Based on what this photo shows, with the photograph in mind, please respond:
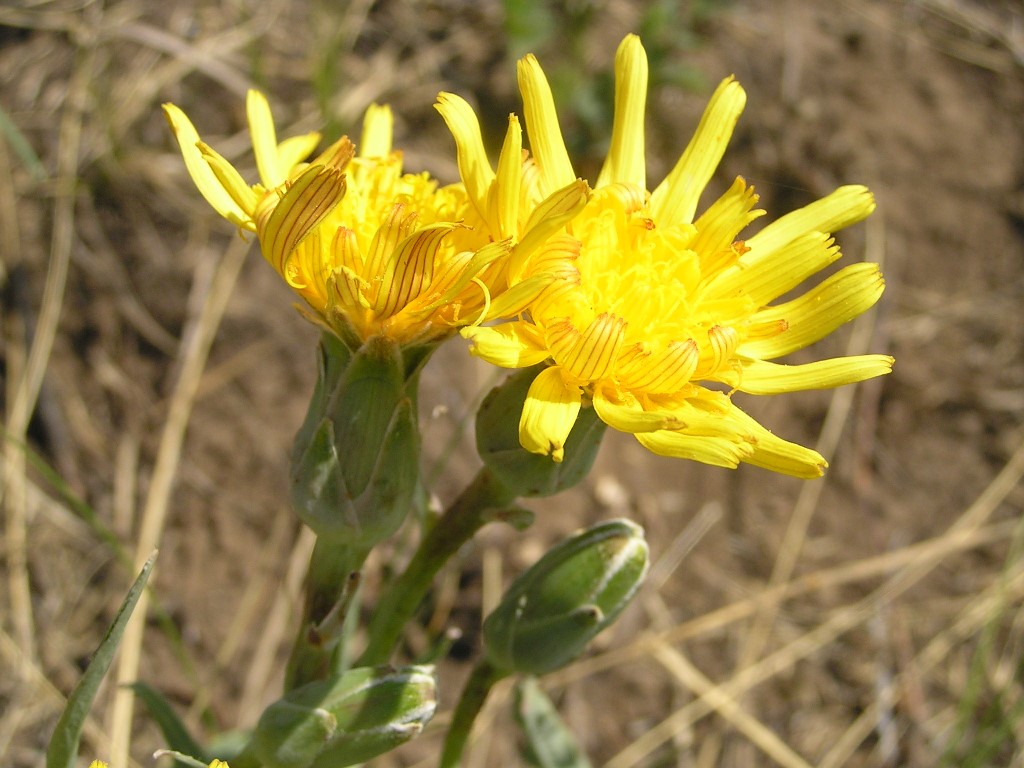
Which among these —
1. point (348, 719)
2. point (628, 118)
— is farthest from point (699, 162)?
point (348, 719)

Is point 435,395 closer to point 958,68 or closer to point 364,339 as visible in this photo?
point 364,339

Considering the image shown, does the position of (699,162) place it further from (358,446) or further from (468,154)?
(358,446)

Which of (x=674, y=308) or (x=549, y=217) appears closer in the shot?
(x=549, y=217)

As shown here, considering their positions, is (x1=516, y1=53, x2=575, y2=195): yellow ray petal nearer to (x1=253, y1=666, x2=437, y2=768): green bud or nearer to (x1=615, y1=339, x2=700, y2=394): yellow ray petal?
(x1=615, y1=339, x2=700, y2=394): yellow ray petal

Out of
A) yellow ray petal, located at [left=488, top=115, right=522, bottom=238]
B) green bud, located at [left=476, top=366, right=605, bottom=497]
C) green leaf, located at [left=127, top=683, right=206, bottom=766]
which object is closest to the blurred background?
green leaf, located at [left=127, top=683, right=206, bottom=766]

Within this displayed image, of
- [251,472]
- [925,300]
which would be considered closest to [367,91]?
[251,472]

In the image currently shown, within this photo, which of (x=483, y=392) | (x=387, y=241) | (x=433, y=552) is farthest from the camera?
(x=483, y=392)

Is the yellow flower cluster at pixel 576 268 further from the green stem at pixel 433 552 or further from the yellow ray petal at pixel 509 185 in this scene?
the green stem at pixel 433 552
